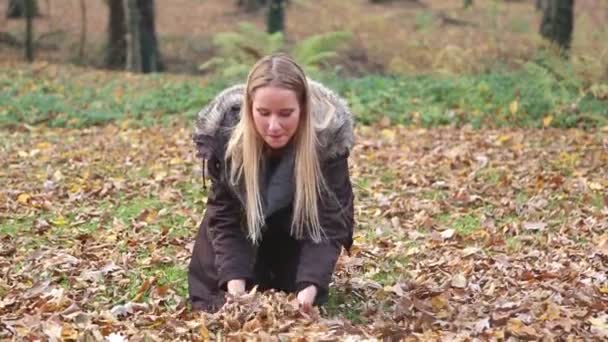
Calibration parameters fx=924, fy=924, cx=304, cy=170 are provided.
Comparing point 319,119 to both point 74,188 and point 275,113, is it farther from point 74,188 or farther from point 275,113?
point 74,188

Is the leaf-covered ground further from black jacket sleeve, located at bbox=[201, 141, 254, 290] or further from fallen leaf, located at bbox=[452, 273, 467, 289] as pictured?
black jacket sleeve, located at bbox=[201, 141, 254, 290]

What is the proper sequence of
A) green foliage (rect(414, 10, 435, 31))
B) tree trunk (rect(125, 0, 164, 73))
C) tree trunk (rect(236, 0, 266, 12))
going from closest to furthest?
tree trunk (rect(125, 0, 164, 73)) < green foliage (rect(414, 10, 435, 31)) < tree trunk (rect(236, 0, 266, 12))

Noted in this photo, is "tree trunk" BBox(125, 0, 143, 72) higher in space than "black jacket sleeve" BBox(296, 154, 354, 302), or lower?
lower

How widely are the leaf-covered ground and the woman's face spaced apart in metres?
0.80

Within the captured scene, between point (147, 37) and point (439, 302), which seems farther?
point (147, 37)

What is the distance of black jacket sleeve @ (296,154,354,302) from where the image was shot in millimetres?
4672

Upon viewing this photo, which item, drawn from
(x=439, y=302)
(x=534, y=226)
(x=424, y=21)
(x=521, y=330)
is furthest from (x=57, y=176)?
(x=424, y=21)

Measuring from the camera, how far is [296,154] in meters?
4.66

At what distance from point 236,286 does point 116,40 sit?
18.2m

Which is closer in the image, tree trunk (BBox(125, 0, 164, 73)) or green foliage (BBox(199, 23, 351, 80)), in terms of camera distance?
green foliage (BBox(199, 23, 351, 80))

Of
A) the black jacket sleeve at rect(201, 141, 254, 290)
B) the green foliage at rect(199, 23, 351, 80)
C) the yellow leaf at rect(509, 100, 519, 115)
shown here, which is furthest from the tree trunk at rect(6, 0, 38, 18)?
A: the black jacket sleeve at rect(201, 141, 254, 290)

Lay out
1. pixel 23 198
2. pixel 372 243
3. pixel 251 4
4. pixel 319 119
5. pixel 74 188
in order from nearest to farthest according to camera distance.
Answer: pixel 319 119 → pixel 372 243 → pixel 23 198 → pixel 74 188 → pixel 251 4

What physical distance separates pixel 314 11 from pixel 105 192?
20.2 metres

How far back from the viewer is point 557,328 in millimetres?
4488
